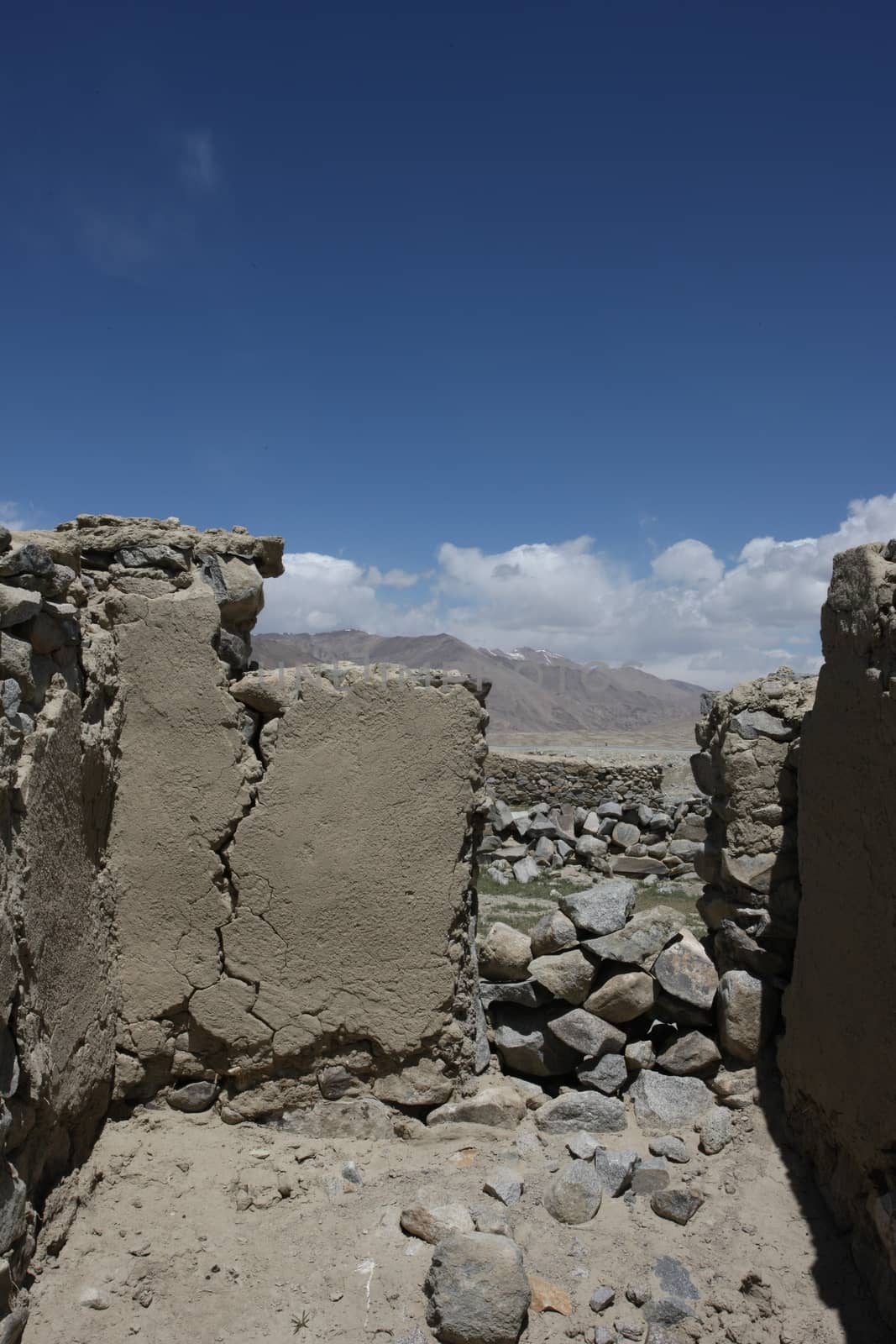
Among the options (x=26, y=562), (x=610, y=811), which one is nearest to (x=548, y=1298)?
(x=26, y=562)

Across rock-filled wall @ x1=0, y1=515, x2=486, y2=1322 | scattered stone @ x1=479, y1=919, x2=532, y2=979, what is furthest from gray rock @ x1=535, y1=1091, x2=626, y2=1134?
scattered stone @ x1=479, y1=919, x2=532, y2=979

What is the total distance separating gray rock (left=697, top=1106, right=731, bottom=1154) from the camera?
12.5 feet

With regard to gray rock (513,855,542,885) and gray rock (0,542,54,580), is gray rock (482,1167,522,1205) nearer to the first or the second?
gray rock (0,542,54,580)

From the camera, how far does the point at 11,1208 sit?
2.69 metres

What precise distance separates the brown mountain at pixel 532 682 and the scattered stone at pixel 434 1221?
183 ft

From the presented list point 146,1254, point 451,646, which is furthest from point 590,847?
point 451,646

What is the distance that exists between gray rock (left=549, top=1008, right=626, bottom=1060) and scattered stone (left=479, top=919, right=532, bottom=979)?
0.94 feet

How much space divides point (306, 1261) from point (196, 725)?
206 cm

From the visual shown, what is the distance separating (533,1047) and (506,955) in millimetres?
440

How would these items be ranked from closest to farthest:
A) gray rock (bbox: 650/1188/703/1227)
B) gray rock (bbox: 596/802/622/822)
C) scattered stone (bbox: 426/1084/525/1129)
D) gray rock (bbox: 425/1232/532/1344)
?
gray rock (bbox: 425/1232/532/1344) < gray rock (bbox: 650/1188/703/1227) < scattered stone (bbox: 426/1084/525/1129) < gray rock (bbox: 596/802/622/822)

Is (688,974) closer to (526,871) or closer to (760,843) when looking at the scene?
(760,843)

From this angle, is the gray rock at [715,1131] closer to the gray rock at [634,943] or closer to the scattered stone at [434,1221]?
the gray rock at [634,943]

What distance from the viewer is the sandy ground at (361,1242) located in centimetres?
292

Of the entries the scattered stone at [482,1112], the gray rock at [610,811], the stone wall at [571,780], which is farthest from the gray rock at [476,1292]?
the stone wall at [571,780]
